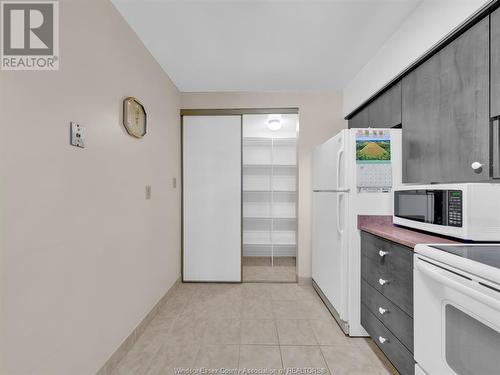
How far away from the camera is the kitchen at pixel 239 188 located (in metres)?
1.15

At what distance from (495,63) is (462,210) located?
78 cm

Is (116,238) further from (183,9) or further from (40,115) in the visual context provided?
(183,9)

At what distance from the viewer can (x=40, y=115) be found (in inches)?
46.3

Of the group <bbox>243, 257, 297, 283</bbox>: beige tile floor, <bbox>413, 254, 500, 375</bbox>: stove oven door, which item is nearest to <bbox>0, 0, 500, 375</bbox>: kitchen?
<bbox>413, 254, 500, 375</bbox>: stove oven door

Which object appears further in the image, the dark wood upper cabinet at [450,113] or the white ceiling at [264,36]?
the white ceiling at [264,36]

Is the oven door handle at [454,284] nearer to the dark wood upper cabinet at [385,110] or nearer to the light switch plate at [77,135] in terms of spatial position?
the dark wood upper cabinet at [385,110]

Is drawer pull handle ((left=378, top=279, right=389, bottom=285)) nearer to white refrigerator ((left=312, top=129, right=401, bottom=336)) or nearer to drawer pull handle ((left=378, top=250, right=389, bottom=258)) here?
drawer pull handle ((left=378, top=250, right=389, bottom=258))

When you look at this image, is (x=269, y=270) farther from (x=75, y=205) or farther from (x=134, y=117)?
(x=75, y=205)

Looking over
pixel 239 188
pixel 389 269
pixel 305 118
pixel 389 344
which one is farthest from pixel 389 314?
pixel 305 118

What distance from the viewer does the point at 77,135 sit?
1407 millimetres

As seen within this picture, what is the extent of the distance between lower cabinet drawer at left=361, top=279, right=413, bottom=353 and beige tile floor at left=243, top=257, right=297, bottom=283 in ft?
5.12

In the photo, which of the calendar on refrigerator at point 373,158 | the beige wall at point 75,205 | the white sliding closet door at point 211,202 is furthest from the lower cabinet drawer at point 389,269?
the beige wall at point 75,205

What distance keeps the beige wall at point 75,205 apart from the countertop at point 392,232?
188 centimetres

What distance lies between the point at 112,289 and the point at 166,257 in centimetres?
113
